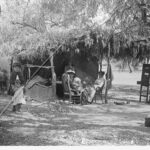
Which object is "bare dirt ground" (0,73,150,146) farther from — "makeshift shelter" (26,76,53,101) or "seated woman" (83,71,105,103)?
"makeshift shelter" (26,76,53,101)

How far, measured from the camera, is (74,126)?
7090 millimetres

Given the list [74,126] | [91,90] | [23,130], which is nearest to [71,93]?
[91,90]

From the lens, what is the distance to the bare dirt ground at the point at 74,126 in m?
5.70

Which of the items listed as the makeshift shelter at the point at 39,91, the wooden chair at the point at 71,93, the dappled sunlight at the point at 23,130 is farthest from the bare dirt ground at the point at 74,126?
the makeshift shelter at the point at 39,91

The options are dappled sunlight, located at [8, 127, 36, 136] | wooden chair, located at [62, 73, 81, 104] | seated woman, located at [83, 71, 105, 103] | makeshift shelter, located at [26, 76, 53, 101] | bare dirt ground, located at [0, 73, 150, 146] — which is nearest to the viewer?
bare dirt ground, located at [0, 73, 150, 146]

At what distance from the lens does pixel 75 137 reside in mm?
5914

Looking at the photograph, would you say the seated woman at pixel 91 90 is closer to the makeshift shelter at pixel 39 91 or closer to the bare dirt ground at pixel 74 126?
the bare dirt ground at pixel 74 126

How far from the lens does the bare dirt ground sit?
5699 mm

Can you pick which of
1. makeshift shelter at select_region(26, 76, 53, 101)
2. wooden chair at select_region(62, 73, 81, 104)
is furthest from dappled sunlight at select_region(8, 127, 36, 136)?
makeshift shelter at select_region(26, 76, 53, 101)

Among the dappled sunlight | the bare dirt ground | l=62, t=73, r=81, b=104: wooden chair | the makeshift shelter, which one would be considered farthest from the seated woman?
the dappled sunlight

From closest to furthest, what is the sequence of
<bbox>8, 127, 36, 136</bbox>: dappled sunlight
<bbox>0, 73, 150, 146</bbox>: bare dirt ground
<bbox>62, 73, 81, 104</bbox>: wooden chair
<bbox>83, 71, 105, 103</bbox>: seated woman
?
1. <bbox>0, 73, 150, 146</bbox>: bare dirt ground
2. <bbox>8, 127, 36, 136</bbox>: dappled sunlight
3. <bbox>62, 73, 81, 104</bbox>: wooden chair
4. <bbox>83, 71, 105, 103</bbox>: seated woman

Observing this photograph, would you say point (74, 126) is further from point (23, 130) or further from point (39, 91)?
point (39, 91)

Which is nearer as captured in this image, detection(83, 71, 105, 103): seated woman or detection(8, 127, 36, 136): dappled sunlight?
detection(8, 127, 36, 136): dappled sunlight

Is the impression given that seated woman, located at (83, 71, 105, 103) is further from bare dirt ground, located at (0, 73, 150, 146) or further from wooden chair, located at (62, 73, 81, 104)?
bare dirt ground, located at (0, 73, 150, 146)
